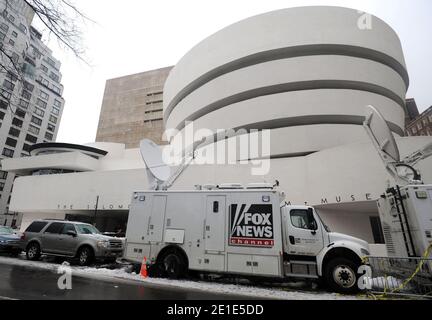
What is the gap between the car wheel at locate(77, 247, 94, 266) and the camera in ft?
32.6

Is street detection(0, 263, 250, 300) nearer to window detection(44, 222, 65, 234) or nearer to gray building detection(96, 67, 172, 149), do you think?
window detection(44, 222, 65, 234)

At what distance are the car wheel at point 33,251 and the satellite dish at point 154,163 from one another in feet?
20.7

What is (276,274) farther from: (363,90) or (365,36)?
(365,36)

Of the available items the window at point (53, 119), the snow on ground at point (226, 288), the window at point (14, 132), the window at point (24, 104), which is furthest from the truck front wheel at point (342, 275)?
the window at point (53, 119)

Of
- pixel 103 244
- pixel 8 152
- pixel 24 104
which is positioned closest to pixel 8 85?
pixel 24 104

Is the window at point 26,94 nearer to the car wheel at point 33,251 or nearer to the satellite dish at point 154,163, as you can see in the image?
the satellite dish at point 154,163

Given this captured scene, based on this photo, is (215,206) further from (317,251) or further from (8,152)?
(8,152)

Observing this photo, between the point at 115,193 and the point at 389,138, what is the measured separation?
83.1 ft

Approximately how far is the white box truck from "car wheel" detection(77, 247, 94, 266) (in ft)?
8.04

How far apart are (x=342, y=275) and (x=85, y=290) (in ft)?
23.8

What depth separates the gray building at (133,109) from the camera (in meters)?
62.0

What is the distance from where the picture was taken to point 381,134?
9.27 metres

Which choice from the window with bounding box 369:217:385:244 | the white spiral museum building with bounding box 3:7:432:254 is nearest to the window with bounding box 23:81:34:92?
the white spiral museum building with bounding box 3:7:432:254

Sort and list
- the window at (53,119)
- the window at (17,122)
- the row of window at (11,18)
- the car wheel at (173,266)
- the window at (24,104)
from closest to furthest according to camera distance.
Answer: the row of window at (11,18), the window at (24,104), the car wheel at (173,266), the window at (17,122), the window at (53,119)
